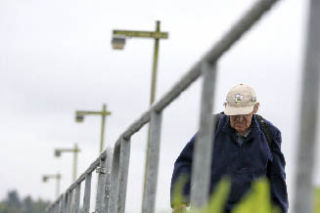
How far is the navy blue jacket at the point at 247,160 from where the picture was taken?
5.38 meters

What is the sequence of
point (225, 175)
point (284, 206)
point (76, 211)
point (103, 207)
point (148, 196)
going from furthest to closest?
point (76, 211)
point (103, 207)
point (284, 206)
point (225, 175)
point (148, 196)

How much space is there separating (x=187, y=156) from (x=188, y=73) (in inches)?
88.6

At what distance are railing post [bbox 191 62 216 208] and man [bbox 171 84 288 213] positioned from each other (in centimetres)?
216

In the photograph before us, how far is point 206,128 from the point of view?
3.00 meters

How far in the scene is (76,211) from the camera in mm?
8719

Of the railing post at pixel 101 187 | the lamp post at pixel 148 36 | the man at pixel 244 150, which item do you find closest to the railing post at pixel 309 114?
the man at pixel 244 150

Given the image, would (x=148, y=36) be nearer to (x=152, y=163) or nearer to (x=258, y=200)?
(x=152, y=163)

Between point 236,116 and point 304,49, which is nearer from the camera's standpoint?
point 304,49

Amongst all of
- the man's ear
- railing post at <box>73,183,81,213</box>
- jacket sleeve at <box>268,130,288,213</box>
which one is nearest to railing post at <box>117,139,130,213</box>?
the man's ear

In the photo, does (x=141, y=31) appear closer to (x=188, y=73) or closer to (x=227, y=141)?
(x=227, y=141)

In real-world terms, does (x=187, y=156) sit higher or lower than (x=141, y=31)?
lower

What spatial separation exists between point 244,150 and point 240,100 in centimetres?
29

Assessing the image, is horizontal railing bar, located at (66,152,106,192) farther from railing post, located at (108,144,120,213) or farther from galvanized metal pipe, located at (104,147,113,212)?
railing post, located at (108,144,120,213)

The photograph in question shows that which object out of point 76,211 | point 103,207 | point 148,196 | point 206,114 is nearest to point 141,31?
point 76,211
